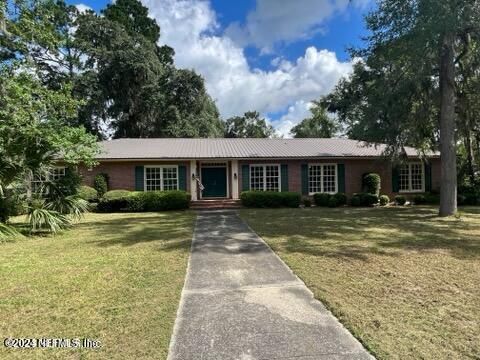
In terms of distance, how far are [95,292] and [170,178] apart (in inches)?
525

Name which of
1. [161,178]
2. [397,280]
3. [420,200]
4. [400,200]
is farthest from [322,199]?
[397,280]

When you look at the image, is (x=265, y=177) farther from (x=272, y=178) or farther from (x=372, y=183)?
(x=372, y=183)

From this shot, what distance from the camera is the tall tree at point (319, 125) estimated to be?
42.1 meters

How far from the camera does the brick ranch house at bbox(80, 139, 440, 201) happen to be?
1734 cm

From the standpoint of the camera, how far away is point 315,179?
1845cm

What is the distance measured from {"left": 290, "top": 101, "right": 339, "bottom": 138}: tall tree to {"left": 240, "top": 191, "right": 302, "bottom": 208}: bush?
89.7 feet

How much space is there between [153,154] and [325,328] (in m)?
15.4

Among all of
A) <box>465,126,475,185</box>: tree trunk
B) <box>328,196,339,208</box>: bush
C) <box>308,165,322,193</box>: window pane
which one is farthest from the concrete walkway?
<box>465,126,475,185</box>: tree trunk

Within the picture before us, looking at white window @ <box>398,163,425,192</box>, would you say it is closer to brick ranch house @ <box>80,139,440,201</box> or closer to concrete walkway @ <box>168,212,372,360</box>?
brick ranch house @ <box>80,139,440,201</box>

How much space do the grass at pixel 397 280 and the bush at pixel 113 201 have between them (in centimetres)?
829

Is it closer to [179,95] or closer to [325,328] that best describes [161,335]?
[325,328]

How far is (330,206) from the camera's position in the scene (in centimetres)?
1683

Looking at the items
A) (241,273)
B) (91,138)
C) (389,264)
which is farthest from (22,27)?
(389,264)

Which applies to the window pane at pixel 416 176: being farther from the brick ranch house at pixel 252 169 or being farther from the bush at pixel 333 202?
the bush at pixel 333 202
